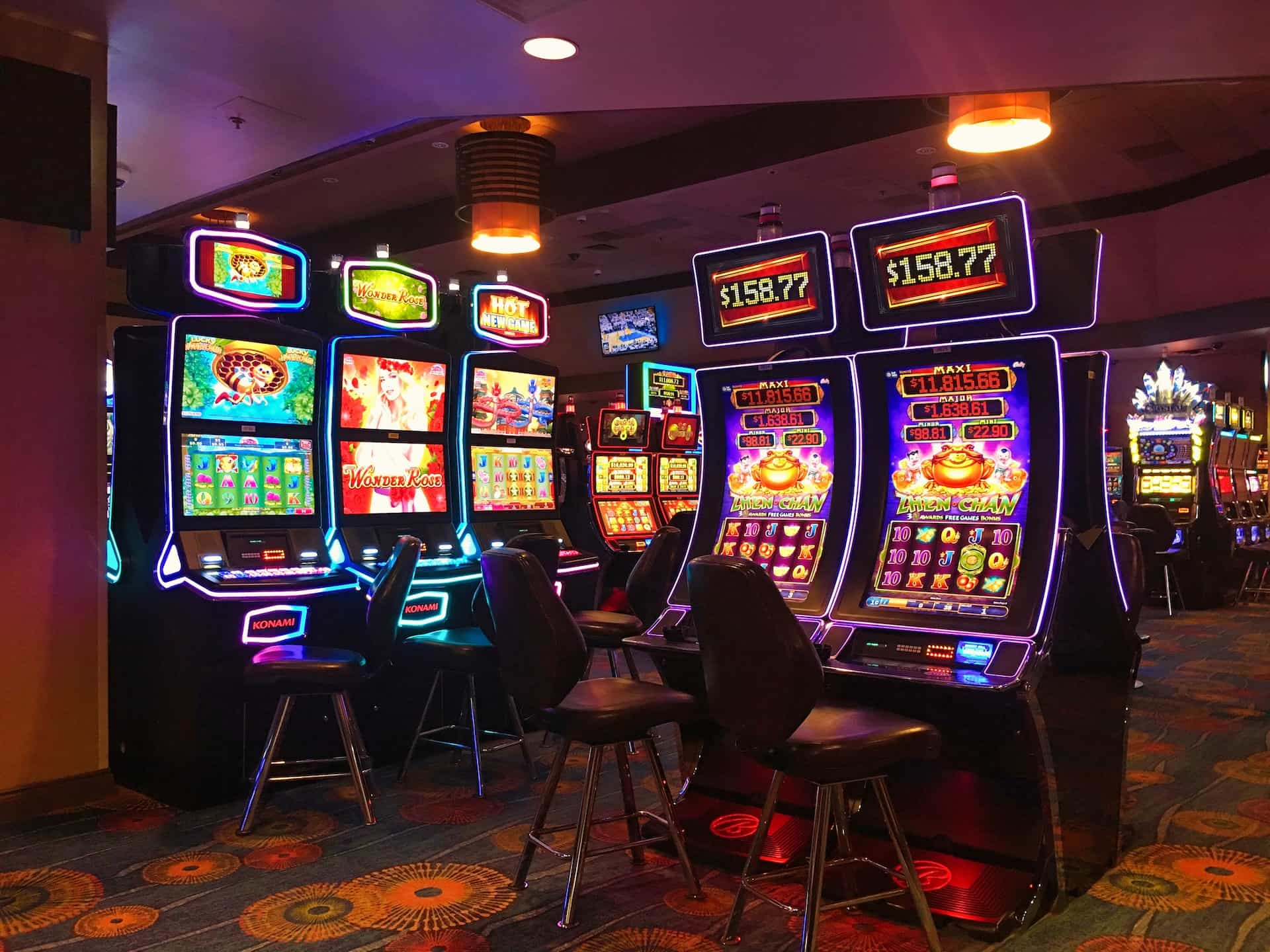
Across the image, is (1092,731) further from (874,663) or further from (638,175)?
(638,175)

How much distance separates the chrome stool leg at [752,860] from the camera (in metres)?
2.55

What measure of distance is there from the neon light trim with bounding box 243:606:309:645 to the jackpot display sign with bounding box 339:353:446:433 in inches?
37.7

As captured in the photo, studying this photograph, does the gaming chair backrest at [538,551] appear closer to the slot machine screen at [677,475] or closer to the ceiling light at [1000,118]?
the ceiling light at [1000,118]

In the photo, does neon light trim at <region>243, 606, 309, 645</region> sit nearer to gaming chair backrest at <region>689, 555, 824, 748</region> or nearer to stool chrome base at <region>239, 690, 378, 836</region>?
stool chrome base at <region>239, 690, 378, 836</region>

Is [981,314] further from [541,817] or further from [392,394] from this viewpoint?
[392,394]

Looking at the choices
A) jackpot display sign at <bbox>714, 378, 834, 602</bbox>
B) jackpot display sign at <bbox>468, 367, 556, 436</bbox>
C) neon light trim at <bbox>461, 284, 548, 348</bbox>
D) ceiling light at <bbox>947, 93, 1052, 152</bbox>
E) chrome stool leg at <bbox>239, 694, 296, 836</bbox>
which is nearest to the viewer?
jackpot display sign at <bbox>714, 378, 834, 602</bbox>

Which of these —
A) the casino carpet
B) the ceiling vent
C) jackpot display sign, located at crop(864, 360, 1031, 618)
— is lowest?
the casino carpet

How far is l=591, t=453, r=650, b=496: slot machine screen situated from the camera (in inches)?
336

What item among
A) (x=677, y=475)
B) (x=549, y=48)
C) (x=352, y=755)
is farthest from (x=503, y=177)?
(x=352, y=755)

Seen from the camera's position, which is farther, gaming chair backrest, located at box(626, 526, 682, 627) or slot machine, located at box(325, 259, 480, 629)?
slot machine, located at box(325, 259, 480, 629)

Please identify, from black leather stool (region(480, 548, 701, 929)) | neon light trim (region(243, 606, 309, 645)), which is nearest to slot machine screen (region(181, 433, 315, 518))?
neon light trim (region(243, 606, 309, 645))

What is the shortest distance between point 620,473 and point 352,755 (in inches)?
207

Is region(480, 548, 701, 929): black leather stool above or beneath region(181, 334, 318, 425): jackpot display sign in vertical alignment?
beneath

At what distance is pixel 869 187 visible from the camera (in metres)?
9.15
